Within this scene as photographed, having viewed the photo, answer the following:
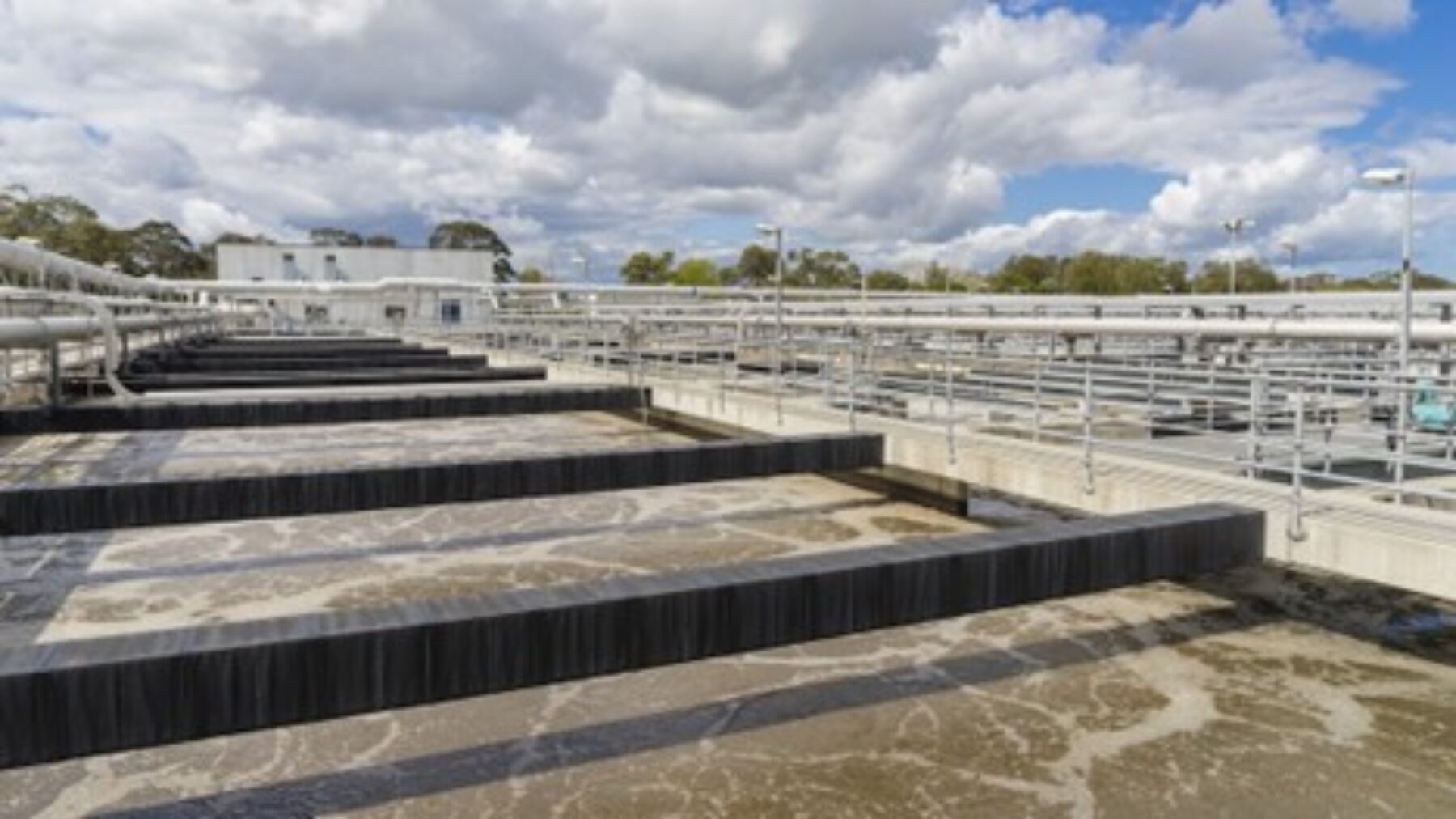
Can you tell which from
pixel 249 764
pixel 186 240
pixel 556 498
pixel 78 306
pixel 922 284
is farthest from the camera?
pixel 186 240

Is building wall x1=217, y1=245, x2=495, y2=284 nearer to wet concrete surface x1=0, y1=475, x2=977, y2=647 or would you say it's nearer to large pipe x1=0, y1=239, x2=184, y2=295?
large pipe x1=0, y1=239, x2=184, y2=295

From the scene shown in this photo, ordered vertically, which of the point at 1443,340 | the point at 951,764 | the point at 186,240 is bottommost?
the point at 951,764

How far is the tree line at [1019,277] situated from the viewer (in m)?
68.8

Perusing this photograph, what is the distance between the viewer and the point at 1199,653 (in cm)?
847

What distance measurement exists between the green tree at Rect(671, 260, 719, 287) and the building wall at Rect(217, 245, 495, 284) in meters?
17.8

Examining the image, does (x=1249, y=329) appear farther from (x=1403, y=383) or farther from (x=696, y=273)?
(x=696, y=273)

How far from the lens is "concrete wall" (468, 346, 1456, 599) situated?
6672 millimetres

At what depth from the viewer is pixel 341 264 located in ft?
231

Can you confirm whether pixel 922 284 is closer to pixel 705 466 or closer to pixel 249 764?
pixel 705 466

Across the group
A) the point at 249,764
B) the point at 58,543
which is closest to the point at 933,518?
the point at 249,764

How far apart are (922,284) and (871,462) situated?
73621mm

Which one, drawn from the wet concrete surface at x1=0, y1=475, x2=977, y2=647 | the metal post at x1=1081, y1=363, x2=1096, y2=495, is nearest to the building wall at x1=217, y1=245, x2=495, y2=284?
the wet concrete surface at x1=0, y1=475, x2=977, y2=647

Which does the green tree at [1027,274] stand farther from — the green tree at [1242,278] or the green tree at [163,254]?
the green tree at [163,254]

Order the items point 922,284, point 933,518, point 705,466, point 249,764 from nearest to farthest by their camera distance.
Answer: point 249,764, point 705,466, point 933,518, point 922,284
